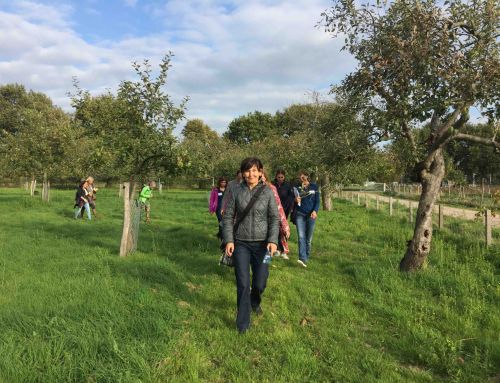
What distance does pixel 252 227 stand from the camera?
16.6 feet

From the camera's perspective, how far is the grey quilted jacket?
5070 millimetres

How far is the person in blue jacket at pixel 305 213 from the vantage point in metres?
8.66

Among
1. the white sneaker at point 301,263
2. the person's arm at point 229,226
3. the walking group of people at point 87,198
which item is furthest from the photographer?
the walking group of people at point 87,198

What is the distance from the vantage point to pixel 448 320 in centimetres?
541

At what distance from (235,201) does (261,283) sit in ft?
3.38

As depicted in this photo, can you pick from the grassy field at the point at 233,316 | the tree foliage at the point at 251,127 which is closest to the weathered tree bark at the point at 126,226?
the grassy field at the point at 233,316

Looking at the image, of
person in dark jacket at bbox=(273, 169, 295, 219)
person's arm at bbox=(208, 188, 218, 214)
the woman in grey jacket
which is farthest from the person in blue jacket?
the woman in grey jacket

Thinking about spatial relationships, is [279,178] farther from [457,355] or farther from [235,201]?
[457,355]

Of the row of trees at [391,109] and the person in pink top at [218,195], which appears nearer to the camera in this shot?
the row of trees at [391,109]

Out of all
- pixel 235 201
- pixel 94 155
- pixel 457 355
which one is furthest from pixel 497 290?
pixel 94 155

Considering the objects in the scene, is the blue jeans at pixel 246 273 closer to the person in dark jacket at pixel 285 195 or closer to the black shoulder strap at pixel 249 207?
the black shoulder strap at pixel 249 207

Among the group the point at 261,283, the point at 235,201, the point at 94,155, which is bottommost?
the point at 261,283

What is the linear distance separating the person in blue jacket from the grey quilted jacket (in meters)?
3.61

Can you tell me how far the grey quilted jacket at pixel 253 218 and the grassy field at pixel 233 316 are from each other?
41.4 inches
